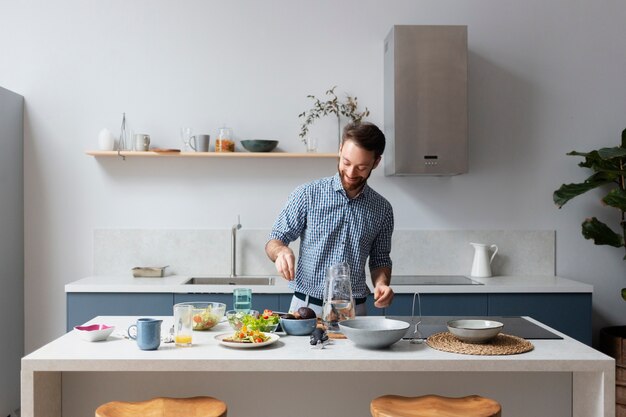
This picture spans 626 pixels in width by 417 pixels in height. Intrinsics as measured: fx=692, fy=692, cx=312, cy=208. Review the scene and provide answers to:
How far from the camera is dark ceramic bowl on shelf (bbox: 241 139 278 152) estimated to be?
4391 millimetres

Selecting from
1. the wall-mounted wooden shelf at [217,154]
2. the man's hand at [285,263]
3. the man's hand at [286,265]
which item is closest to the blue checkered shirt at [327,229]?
the man's hand at [285,263]

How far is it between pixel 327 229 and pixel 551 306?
6.04 ft

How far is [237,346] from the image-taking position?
7.43 ft

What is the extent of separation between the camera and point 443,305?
4.07 metres

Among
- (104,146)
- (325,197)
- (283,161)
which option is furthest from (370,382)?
(104,146)

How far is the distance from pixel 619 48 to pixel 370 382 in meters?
3.37

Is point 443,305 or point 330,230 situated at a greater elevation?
point 330,230

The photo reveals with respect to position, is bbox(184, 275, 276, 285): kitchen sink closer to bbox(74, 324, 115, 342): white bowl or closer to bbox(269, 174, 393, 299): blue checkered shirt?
bbox(269, 174, 393, 299): blue checkered shirt

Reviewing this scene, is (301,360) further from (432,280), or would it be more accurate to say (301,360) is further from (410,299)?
(432,280)

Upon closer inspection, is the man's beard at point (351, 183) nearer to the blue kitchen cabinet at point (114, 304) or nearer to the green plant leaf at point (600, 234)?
the blue kitchen cabinet at point (114, 304)

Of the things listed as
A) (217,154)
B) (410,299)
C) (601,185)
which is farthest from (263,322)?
(601,185)

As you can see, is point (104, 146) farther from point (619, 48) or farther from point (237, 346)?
point (619, 48)

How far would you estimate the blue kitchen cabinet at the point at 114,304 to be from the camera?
403 cm

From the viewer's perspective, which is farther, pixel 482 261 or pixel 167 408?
pixel 482 261
